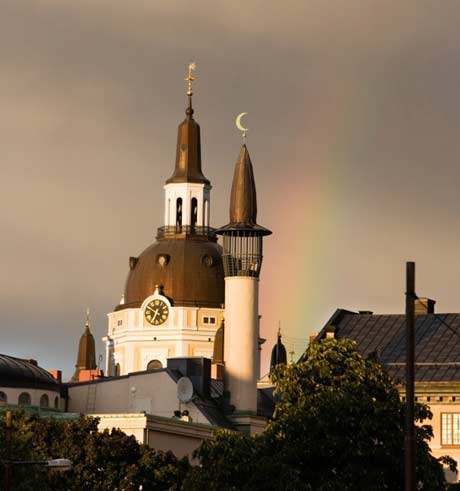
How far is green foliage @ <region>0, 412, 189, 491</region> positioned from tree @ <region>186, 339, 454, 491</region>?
692 inches

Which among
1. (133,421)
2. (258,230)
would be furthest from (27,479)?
(258,230)

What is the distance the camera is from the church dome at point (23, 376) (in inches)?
5610

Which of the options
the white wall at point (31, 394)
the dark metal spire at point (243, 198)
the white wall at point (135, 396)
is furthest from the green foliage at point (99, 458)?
the dark metal spire at point (243, 198)

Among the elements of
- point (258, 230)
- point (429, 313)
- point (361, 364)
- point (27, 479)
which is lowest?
point (27, 479)

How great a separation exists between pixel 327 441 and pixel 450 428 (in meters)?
42.3

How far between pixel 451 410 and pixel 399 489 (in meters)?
42.5

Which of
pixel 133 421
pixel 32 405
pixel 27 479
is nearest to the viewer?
pixel 27 479

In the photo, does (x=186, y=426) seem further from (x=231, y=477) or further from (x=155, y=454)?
(x=231, y=477)

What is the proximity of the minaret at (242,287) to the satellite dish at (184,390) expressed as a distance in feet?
29.6

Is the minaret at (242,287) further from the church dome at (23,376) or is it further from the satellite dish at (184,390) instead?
the church dome at (23,376)

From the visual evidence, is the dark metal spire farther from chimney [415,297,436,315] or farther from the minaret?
chimney [415,297,436,315]

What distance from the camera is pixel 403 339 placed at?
137375 millimetres

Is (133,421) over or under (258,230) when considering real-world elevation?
under

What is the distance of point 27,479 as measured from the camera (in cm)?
8631
